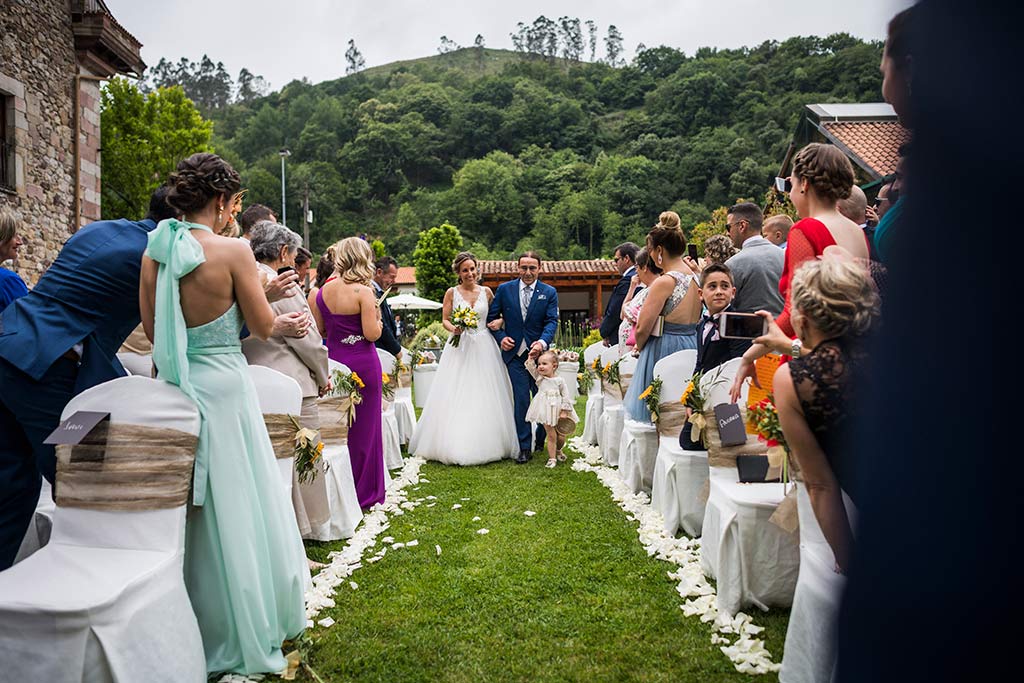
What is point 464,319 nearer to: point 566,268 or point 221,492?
point 221,492

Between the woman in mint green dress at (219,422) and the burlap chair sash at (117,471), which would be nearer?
the burlap chair sash at (117,471)

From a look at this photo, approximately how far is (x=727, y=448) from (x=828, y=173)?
1.56m

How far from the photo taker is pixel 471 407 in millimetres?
7812

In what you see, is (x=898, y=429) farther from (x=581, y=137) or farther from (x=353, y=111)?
(x=353, y=111)

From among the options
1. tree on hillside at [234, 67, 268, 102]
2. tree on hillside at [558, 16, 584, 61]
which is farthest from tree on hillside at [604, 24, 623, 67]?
tree on hillside at [234, 67, 268, 102]

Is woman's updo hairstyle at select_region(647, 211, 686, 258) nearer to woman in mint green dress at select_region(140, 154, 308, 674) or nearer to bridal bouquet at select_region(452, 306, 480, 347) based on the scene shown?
bridal bouquet at select_region(452, 306, 480, 347)

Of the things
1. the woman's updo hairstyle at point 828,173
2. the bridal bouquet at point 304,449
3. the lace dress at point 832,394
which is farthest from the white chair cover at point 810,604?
the bridal bouquet at point 304,449

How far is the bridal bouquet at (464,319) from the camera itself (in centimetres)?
788

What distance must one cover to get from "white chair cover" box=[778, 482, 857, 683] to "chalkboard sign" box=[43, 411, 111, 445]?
2667mm

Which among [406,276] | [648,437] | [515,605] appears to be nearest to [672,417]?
[648,437]

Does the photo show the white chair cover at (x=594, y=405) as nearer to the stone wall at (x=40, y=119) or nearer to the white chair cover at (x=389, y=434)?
the white chair cover at (x=389, y=434)

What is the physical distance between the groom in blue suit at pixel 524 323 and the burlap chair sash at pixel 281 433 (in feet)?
13.5

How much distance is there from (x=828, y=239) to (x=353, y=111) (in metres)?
93.3

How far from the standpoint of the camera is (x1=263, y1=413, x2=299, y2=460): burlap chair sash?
4.02m
